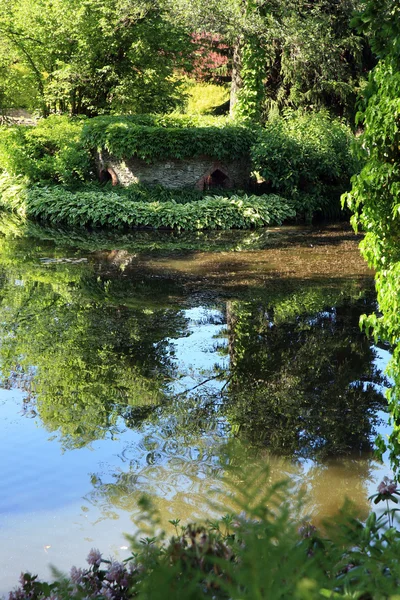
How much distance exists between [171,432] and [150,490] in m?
1.04

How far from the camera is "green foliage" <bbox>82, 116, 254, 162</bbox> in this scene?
63.2 ft

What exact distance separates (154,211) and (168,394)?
Answer: 1149 centimetres

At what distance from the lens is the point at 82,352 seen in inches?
310

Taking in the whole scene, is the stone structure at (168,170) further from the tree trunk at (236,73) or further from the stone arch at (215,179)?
the tree trunk at (236,73)

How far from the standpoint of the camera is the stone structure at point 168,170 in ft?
65.7

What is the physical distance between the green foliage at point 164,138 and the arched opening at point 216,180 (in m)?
0.86

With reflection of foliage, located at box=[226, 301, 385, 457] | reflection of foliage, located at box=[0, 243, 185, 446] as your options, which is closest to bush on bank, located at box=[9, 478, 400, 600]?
reflection of foliage, located at box=[226, 301, 385, 457]

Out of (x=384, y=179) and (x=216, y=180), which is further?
(x=216, y=180)

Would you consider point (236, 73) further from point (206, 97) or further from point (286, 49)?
point (206, 97)

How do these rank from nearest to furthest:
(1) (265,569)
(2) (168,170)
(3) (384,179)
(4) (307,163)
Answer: (1) (265,569) → (3) (384,179) → (4) (307,163) → (2) (168,170)

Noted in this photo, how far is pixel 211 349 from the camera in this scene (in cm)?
817

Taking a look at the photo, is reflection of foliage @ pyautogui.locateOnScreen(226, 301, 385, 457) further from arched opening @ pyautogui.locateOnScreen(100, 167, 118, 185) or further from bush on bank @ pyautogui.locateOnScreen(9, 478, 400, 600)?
arched opening @ pyautogui.locateOnScreen(100, 167, 118, 185)

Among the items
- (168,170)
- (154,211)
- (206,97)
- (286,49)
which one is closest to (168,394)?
(154,211)

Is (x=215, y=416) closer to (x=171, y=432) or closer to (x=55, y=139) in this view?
(x=171, y=432)
